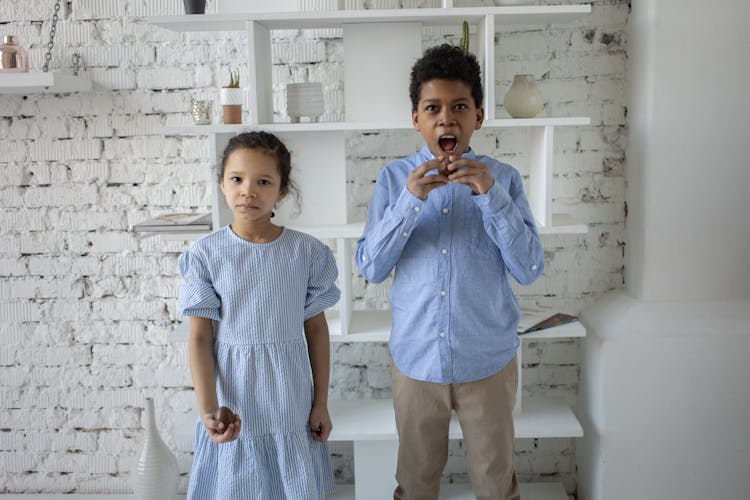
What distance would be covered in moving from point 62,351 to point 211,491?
1.26m

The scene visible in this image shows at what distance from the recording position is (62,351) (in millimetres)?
2674

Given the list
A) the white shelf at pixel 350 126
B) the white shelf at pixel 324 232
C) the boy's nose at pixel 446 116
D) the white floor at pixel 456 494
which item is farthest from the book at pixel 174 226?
the white floor at pixel 456 494

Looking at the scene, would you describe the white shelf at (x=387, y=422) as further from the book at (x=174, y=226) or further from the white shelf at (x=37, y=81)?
the white shelf at (x=37, y=81)

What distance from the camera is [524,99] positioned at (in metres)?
2.19

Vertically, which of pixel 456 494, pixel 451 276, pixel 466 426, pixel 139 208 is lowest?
pixel 456 494

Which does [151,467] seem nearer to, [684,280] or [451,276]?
[451,276]

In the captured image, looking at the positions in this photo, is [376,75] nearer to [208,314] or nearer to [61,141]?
[208,314]

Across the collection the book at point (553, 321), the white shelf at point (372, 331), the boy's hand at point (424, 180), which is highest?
the boy's hand at point (424, 180)

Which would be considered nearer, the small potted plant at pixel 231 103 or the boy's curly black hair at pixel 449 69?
the boy's curly black hair at pixel 449 69

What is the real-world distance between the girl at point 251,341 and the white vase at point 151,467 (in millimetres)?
789

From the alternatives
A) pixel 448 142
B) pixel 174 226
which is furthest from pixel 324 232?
pixel 448 142

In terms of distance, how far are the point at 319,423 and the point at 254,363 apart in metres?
0.20

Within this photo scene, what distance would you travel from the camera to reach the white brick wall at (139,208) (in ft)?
8.11

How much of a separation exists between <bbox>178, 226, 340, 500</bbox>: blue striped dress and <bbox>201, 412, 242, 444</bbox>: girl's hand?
9 centimetres
